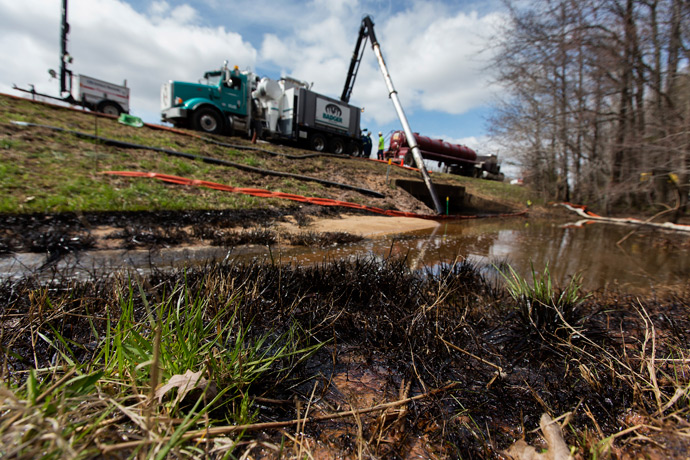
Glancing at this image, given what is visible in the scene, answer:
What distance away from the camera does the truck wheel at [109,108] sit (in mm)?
18266

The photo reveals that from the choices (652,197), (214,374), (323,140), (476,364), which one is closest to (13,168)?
(214,374)

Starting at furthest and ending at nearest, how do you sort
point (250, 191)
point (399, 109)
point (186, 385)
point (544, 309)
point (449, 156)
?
1. point (449, 156)
2. point (399, 109)
3. point (250, 191)
4. point (544, 309)
5. point (186, 385)

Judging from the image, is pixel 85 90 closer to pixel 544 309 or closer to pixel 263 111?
pixel 263 111

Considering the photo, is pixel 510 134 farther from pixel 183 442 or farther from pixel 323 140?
pixel 183 442

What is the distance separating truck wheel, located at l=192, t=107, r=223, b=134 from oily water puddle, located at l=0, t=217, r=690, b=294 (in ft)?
36.6

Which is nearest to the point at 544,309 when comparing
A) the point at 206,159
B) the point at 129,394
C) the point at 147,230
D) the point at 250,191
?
the point at 129,394

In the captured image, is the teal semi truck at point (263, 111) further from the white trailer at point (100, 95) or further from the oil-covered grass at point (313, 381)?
the oil-covered grass at point (313, 381)

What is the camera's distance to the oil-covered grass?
2.60ft

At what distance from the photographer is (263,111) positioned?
1623 cm

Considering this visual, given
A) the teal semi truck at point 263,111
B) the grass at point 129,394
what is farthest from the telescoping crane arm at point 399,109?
the grass at point 129,394

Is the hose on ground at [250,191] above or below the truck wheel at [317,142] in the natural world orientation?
below

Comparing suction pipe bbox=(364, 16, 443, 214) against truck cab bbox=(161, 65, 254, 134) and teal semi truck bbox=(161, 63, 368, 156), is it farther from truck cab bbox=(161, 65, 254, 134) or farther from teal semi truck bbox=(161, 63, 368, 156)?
truck cab bbox=(161, 65, 254, 134)

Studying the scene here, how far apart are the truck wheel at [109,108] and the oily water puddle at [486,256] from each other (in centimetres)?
2020

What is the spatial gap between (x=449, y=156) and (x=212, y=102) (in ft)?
59.3
